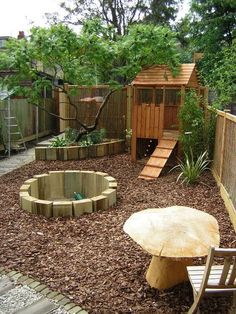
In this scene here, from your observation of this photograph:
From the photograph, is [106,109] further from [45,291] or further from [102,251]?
[45,291]

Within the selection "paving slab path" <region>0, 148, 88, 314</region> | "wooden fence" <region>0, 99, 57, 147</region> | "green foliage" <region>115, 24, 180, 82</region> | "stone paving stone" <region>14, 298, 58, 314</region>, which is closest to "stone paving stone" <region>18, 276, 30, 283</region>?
"paving slab path" <region>0, 148, 88, 314</region>

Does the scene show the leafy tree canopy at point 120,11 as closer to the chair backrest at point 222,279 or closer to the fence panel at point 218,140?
the fence panel at point 218,140

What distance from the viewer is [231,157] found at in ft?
16.0

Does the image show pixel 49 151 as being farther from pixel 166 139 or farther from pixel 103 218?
pixel 103 218

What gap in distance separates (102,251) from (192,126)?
419 centimetres

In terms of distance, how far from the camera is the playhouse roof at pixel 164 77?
7.51 metres

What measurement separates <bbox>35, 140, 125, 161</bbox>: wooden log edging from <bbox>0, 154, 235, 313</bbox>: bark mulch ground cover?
214cm

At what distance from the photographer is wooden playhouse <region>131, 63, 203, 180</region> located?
7410 millimetres

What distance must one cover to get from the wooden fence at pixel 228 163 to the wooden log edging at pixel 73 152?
328 centimetres

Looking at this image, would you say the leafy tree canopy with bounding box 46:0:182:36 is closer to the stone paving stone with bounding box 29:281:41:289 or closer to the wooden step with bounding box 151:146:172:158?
the wooden step with bounding box 151:146:172:158

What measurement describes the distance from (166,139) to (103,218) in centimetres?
349

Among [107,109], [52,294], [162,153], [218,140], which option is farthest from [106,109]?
[52,294]

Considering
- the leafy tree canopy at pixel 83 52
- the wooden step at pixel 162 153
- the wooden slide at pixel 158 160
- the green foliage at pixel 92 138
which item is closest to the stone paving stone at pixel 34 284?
the wooden slide at pixel 158 160

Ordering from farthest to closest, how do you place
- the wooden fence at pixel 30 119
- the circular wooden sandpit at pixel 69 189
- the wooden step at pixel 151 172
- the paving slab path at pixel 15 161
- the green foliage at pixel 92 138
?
the wooden fence at pixel 30 119
the green foliage at pixel 92 138
the paving slab path at pixel 15 161
the wooden step at pixel 151 172
the circular wooden sandpit at pixel 69 189
